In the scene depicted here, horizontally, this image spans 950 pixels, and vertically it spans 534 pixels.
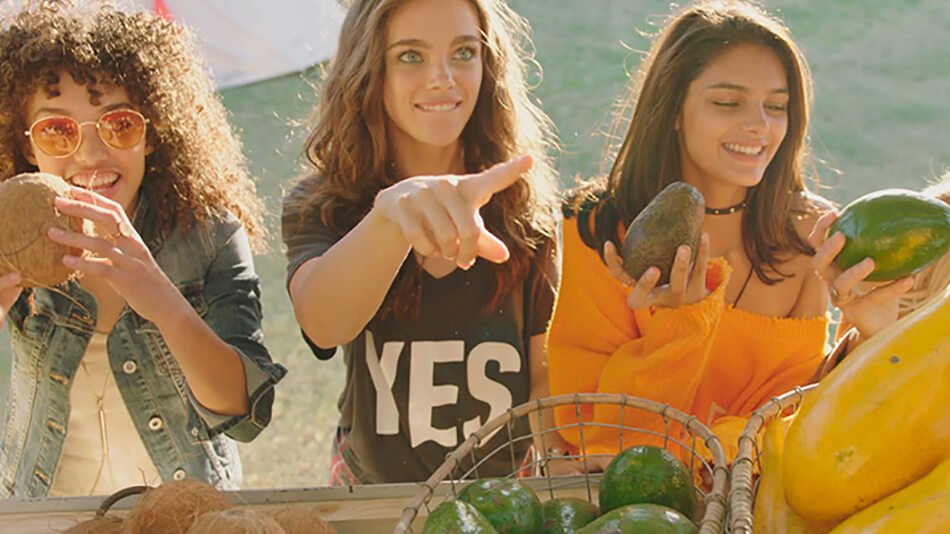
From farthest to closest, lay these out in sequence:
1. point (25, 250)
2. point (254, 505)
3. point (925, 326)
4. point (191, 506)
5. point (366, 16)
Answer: point (366, 16) < point (25, 250) < point (254, 505) < point (191, 506) < point (925, 326)

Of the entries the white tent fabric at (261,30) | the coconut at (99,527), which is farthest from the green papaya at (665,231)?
the white tent fabric at (261,30)

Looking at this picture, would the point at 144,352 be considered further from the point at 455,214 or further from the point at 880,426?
the point at 880,426

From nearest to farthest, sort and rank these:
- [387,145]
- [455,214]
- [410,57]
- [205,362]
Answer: [455,214], [205,362], [410,57], [387,145]

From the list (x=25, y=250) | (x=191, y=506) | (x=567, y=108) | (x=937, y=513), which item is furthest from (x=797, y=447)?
(x=567, y=108)

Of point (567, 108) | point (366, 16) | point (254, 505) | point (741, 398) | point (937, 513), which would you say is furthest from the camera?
point (567, 108)

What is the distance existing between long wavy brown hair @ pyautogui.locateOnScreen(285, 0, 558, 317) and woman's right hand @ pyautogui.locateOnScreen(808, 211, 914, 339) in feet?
2.52

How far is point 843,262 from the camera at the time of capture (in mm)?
1766

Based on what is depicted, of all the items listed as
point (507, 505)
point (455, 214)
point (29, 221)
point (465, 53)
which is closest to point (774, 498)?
point (507, 505)

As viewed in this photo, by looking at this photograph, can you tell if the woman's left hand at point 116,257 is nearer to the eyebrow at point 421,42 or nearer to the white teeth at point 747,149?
the eyebrow at point 421,42

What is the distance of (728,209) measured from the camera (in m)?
2.30

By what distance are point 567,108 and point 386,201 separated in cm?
652

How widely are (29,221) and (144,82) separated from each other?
1.74 ft

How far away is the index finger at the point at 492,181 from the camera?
1444mm

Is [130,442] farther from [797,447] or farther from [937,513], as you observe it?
[937,513]
